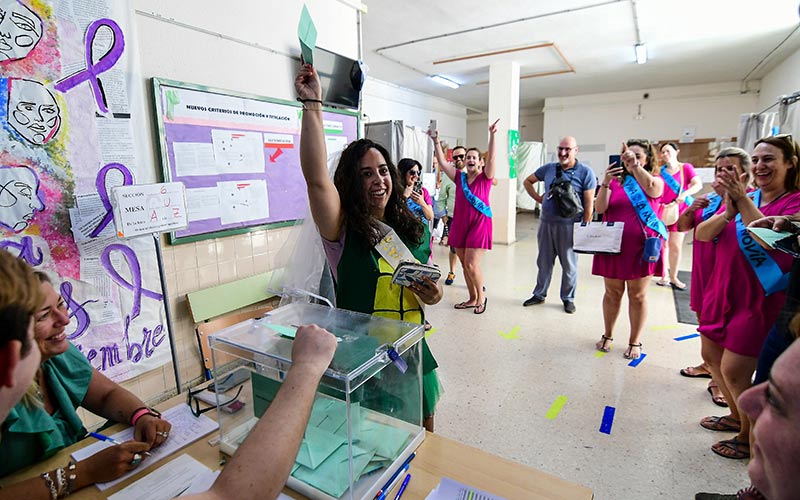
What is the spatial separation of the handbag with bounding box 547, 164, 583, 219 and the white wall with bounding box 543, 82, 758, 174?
6825mm

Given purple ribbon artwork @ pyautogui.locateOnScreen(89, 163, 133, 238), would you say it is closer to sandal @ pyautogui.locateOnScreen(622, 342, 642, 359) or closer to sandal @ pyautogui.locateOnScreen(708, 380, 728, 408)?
sandal @ pyautogui.locateOnScreen(622, 342, 642, 359)

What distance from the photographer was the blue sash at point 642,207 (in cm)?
261

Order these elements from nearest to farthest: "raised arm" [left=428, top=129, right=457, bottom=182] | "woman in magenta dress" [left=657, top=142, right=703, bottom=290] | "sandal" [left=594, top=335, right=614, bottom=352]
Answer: "sandal" [left=594, top=335, right=614, bottom=352] → "raised arm" [left=428, top=129, right=457, bottom=182] → "woman in magenta dress" [left=657, top=142, right=703, bottom=290]

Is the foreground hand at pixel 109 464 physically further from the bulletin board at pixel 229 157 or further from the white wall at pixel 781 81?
the white wall at pixel 781 81

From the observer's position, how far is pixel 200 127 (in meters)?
2.31

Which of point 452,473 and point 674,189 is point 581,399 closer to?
point 452,473

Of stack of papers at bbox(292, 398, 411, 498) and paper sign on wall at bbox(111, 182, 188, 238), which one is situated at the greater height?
paper sign on wall at bbox(111, 182, 188, 238)

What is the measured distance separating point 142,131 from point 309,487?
6.57 feet

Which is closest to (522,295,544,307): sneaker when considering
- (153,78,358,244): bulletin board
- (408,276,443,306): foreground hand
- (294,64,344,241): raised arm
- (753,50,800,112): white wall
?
(153,78,358,244): bulletin board

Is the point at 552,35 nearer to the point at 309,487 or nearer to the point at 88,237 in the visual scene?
the point at 88,237

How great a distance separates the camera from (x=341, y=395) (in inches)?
32.2

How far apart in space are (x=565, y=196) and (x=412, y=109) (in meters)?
5.93

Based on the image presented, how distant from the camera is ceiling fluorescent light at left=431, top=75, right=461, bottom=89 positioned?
7.58 m

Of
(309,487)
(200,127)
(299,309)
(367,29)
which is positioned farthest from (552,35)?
(309,487)
